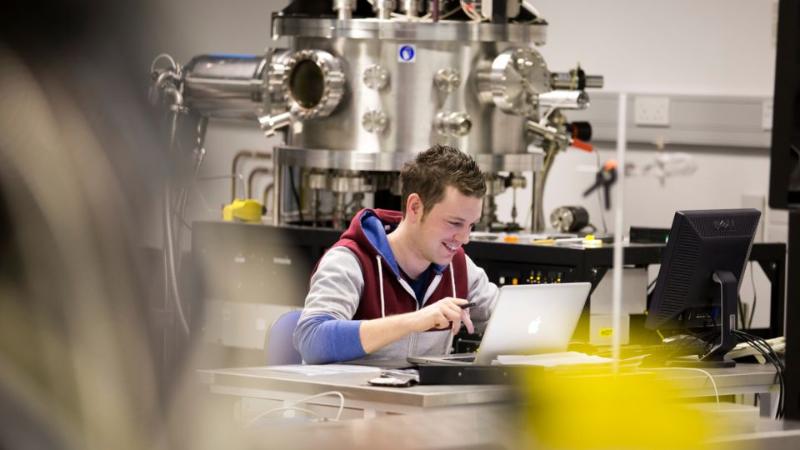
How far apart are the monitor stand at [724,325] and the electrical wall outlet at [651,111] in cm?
240

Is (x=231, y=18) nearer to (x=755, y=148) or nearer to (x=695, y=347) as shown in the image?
(x=695, y=347)

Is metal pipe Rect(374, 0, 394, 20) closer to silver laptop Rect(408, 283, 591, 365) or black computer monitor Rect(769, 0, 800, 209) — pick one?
silver laptop Rect(408, 283, 591, 365)

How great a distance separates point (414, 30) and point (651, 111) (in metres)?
1.62

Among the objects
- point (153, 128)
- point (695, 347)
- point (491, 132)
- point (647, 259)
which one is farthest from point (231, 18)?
point (491, 132)

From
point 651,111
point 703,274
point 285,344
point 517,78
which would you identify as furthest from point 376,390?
point 651,111

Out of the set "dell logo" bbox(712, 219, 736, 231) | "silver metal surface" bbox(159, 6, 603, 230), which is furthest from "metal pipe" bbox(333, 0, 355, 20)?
"dell logo" bbox(712, 219, 736, 231)

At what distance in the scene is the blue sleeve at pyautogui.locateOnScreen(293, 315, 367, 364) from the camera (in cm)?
244

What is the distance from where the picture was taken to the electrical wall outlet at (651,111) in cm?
492

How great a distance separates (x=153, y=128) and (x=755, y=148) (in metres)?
4.82

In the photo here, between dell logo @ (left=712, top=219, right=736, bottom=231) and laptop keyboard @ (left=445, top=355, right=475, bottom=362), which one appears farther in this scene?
dell logo @ (left=712, top=219, right=736, bottom=231)

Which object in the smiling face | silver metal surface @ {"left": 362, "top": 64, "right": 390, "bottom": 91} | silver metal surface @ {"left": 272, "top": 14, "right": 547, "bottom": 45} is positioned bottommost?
the smiling face

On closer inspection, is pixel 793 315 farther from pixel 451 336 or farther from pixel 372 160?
pixel 372 160

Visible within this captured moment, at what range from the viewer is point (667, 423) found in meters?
0.45

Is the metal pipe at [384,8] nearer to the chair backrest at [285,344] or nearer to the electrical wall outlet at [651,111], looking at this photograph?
the chair backrest at [285,344]
